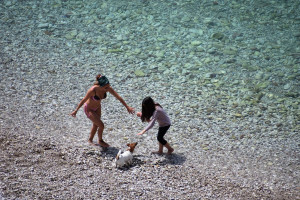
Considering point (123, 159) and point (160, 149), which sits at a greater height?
point (123, 159)

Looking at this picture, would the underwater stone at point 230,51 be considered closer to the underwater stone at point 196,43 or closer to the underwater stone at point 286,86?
the underwater stone at point 196,43

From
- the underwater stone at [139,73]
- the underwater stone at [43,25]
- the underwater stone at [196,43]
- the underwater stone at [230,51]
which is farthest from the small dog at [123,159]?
the underwater stone at [43,25]

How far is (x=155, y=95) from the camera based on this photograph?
1077 cm

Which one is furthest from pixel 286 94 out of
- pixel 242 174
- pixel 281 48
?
pixel 242 174

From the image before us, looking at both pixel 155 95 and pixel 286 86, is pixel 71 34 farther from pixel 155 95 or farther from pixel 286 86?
pixel 286 86

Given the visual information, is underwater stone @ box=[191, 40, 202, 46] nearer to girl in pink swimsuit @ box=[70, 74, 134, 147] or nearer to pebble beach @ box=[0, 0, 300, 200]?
pebble beach @ box=[0, 0, 300, 200]

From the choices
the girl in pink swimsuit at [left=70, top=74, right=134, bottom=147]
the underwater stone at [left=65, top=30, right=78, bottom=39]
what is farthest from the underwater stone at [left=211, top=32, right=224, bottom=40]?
the girl in pink swimsuit at [left=70, top=74, right=134, bottom=147]

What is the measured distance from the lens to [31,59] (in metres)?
12.1

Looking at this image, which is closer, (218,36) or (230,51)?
(230,51)

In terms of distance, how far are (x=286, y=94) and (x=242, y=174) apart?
4855mm

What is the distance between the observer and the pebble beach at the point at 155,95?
658cm

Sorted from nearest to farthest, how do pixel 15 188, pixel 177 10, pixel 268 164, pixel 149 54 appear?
pixel 15 188 → pixel 268 164 → pixel 149 54 → pixel 177 10

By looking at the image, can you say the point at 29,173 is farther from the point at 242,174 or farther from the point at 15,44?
the point at 15,44

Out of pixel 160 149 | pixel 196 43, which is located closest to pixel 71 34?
pixel 196 43
